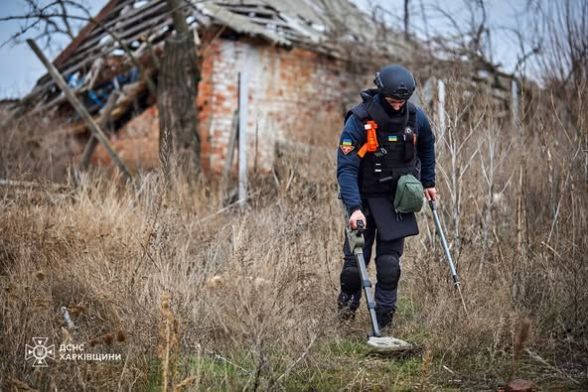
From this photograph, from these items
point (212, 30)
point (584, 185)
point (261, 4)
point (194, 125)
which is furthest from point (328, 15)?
point (584, 185)

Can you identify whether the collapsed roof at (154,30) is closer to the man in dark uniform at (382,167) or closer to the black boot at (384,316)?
the man in dark uniform at (382,167)

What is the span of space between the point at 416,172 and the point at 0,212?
3.48 meters

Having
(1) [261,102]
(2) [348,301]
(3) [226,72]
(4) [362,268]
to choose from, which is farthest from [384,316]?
(1) [261,102]

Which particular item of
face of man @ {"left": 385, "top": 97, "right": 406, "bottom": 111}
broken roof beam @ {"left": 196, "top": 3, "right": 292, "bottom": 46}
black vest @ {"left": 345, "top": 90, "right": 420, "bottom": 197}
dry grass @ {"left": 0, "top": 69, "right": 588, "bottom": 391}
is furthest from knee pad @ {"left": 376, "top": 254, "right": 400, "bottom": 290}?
broken roof beam @ {"left": 196, "top": 3, "right": 292, "bottom": 46}

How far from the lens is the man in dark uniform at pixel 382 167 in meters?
4.77

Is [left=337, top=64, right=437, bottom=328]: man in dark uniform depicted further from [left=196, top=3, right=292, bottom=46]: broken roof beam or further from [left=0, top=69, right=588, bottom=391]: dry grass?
[left=196, top=3, right=292, bottom=46]: broken roof beam

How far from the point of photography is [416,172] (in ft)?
16.6

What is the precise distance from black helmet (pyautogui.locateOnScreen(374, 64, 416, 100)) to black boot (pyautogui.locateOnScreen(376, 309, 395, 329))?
1468 millimetres

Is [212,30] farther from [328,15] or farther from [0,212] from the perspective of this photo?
[0,212]

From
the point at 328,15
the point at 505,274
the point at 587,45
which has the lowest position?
the point at 505,274

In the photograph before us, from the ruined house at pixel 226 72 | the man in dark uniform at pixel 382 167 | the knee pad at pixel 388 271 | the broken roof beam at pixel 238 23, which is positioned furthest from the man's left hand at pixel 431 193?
the broken roof beam at pixel 238 23

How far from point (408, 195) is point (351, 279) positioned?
74 centimetres

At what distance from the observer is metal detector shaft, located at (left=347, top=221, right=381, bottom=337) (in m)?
4.56

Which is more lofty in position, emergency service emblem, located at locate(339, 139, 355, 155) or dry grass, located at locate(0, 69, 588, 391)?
emergency service emblem, located at locate(339, 139, 355, 155)
